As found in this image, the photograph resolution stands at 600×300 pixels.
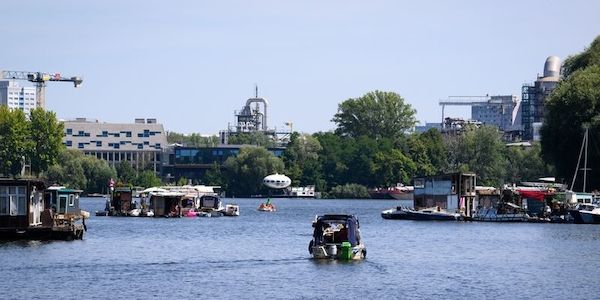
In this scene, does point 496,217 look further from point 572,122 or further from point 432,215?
point 572,122

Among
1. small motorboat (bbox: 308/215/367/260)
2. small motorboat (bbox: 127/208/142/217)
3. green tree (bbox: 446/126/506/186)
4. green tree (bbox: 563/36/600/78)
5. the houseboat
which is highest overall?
green tree (bbox: 563/36/600/78)

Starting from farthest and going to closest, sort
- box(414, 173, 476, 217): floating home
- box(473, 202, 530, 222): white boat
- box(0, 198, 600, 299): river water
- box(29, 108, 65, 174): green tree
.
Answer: box(29, 108, 65, 174): green tree
box(414, 173, 476, 217): floating home
box(473, 202, 530, 222): white boat
box(0, 198, 600, 299): river water

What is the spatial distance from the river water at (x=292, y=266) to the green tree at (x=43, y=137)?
301ft

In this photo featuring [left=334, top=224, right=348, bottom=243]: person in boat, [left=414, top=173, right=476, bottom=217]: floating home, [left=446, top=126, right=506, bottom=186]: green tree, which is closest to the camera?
[left=334, top=224, right=348, bottom=243]: person in boat

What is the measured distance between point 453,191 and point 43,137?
84.3 metres

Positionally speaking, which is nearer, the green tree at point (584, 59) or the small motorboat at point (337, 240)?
the small motorboat at point (337, 240)

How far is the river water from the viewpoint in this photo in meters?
58.3

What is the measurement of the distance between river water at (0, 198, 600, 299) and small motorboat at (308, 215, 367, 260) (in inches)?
33.6

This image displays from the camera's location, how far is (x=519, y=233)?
99.2 m

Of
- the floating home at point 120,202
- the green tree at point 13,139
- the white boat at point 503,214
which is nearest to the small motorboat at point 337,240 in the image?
the white boat at point 503,214

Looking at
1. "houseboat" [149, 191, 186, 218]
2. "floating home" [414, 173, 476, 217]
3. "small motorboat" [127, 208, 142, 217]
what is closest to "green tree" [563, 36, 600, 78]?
"floating home" [414, 173, 476, 217]

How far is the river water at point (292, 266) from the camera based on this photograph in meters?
58.3

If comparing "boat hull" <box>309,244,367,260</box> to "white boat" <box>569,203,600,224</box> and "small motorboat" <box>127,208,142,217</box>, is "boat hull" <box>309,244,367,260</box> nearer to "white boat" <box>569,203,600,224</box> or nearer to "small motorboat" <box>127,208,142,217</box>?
"white boat" <box>569,203,600,224</box>

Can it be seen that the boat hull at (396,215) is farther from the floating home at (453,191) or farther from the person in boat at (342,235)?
the person in boat at (342,235)
